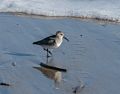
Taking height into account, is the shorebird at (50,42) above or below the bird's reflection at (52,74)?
above

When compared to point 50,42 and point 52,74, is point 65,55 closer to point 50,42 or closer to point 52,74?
point 50,42

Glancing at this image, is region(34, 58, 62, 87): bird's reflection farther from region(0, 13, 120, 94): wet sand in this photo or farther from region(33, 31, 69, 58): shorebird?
region(33, 31, 69, 58): shorebird

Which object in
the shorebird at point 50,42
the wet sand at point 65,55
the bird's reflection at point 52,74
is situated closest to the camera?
the wet sand at point 65,55

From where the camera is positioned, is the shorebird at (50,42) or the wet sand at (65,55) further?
the shorebird at (50,42)

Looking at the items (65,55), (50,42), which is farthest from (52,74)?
(50,42)

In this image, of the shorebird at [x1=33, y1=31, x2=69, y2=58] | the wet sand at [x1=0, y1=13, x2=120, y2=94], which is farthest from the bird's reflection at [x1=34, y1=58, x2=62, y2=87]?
the shorebird at [x1=33, y1=31, x2=69, y2=58]

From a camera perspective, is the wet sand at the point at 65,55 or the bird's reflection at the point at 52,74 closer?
the wet sand at the point at 65,55

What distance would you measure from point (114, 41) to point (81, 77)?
246 centimetres

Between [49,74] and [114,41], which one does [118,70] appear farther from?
[114,41]

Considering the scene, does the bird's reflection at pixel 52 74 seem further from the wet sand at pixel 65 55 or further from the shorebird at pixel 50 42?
the shorebird at pixel 50 42

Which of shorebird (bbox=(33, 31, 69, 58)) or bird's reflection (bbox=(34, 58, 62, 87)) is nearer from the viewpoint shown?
bird's reflection (bbox=(34, 58, 62, 87))

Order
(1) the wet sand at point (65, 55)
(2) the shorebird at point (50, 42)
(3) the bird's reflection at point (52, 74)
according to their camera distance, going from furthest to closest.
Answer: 1. (2) the shorebird at point (50, 42)
2. (3) the bird's reflection at point (52, 74)
3. (1) the wet sand at point (65, 55)

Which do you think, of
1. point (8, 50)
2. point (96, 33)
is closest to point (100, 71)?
point (8, 50)

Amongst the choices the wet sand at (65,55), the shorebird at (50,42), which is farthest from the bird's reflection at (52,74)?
the shorebird at (50,42)
